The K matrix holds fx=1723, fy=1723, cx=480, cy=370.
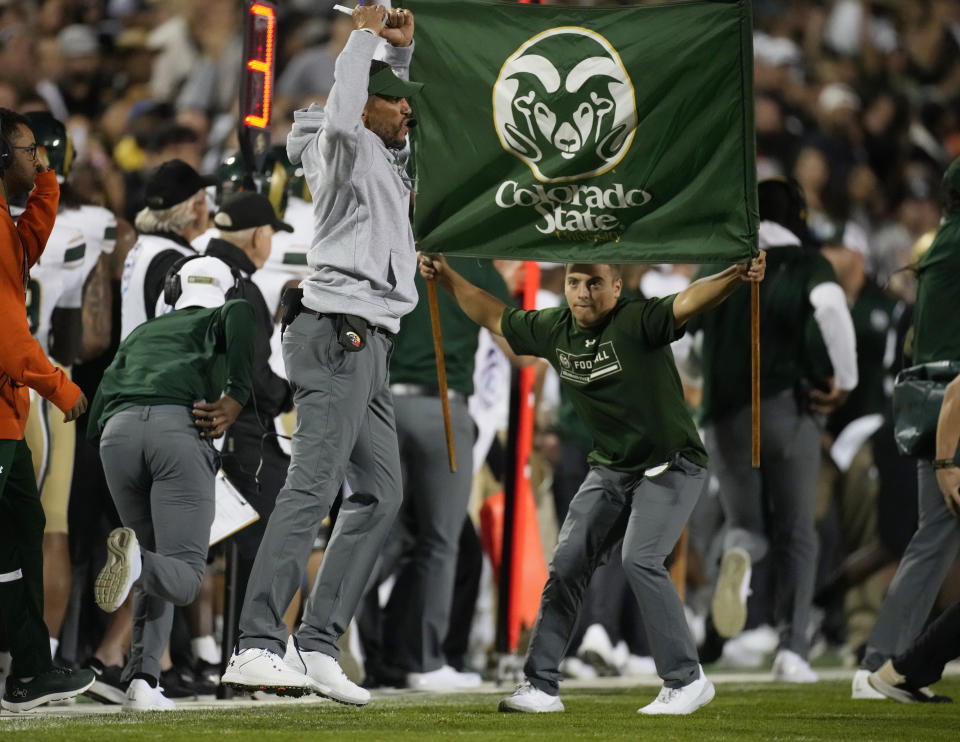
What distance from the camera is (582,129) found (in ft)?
22.9

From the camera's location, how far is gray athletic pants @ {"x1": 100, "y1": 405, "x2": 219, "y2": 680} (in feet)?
21.6

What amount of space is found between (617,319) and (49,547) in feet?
9.12

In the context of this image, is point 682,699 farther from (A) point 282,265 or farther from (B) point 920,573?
(A) point 282,265

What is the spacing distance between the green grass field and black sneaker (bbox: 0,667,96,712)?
65mm

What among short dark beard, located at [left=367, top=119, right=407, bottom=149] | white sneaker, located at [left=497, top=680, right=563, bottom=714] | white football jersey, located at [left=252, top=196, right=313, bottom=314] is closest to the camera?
short dark beard, located at [left=367, top=119, right=407, bottom=149]

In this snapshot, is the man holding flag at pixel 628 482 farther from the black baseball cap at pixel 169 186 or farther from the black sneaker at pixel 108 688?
the black baseball cap at pixel 169 186

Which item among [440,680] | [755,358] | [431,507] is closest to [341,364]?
[755,358]

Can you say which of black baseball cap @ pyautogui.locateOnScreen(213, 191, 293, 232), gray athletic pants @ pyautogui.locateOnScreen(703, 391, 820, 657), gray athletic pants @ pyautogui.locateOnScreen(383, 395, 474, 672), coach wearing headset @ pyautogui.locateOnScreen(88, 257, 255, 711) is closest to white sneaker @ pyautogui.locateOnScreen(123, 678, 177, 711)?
coach wearing headset @ pyautogui.locateOnScreen(88, 257, 255, 711)

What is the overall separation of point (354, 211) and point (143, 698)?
2092mm

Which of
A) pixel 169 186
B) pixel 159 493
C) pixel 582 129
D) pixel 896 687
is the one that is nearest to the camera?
pixel 159 493

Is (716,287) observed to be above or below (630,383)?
above

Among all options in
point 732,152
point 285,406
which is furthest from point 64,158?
point 732,152

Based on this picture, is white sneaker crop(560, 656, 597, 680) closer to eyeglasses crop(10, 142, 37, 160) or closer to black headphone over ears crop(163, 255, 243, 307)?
black headphone over ears crop(163, 255, 243, 307)

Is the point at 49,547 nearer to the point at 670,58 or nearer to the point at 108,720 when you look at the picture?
the point at 108,720
